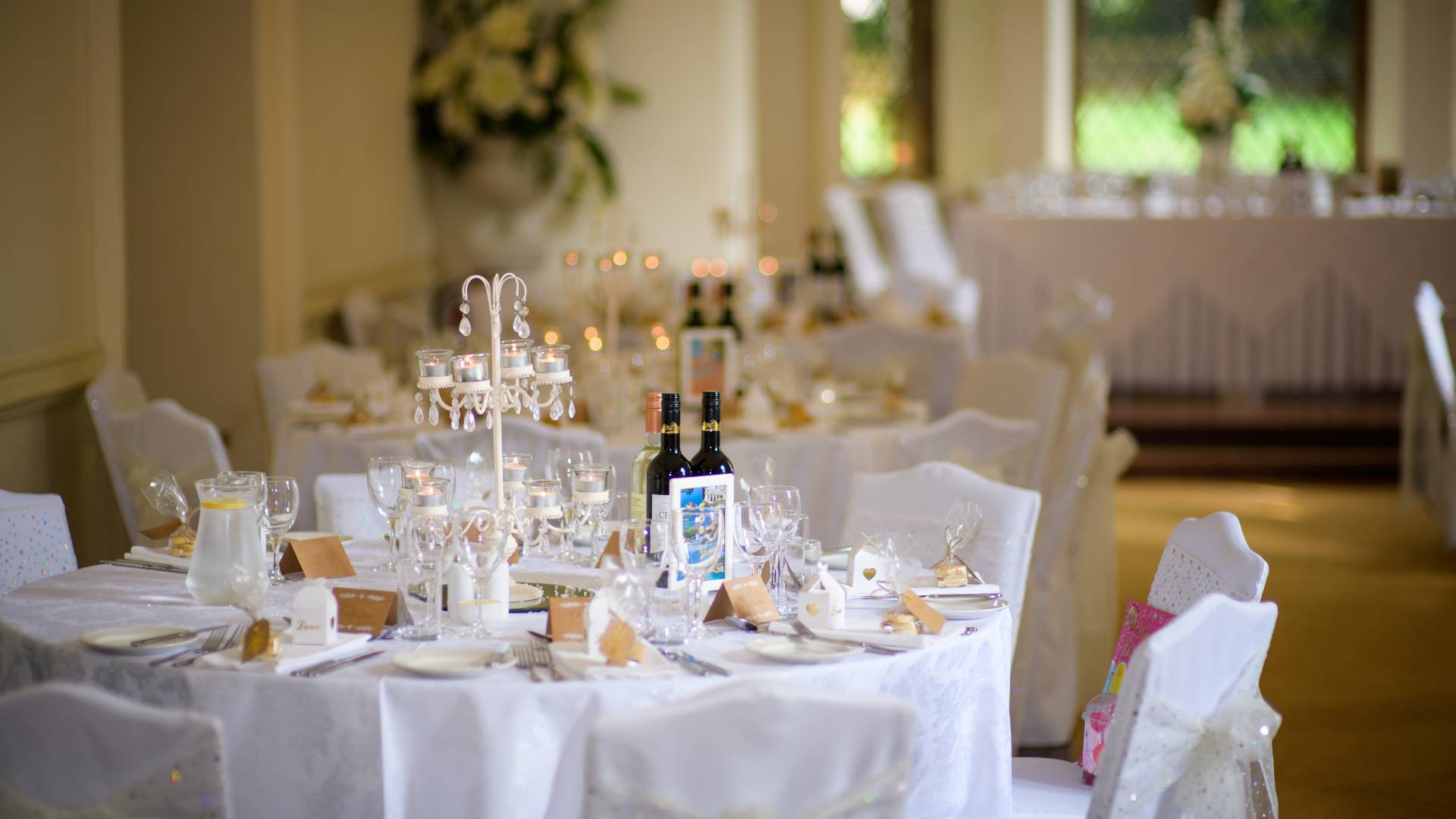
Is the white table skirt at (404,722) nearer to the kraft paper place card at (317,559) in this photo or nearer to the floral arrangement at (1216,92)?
the kraft paper place card at (317,559)

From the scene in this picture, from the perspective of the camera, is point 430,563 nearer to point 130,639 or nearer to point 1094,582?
point 130,639

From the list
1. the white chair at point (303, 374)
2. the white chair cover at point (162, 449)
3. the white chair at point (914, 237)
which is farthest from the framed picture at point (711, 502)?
the white chair at point (914, 237)

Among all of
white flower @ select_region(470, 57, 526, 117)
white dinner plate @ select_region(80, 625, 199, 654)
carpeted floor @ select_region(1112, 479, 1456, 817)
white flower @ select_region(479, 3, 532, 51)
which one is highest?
white flower @ select_region(479, 3, 532, 51)

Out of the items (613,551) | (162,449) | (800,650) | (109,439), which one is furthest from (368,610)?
(109,439)

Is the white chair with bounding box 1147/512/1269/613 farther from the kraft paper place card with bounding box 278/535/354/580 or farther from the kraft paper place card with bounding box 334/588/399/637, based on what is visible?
the kraft paper place card with bounding box 278/535/354/580

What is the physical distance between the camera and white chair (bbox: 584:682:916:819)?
1.64 meters

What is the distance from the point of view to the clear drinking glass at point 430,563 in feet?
7.30

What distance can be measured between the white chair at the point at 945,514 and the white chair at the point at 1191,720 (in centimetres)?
71

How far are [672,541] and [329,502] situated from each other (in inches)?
41.4

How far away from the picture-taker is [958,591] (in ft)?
8.18

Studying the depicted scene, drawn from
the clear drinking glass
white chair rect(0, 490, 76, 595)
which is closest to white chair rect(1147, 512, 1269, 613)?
the clear drinking glass

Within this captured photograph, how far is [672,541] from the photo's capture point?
93.4 inches

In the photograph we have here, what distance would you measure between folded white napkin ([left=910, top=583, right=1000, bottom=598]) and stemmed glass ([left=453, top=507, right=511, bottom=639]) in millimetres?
712

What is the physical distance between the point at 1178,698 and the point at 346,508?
72.0 inches
